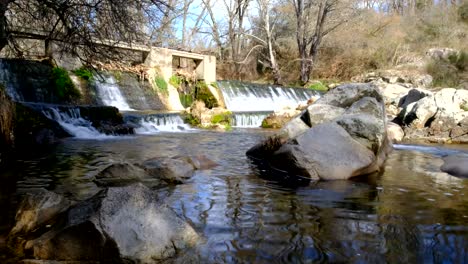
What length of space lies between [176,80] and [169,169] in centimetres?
1423

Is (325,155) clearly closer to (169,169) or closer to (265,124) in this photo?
(169,169)

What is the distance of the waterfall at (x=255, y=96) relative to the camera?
70.8 ft

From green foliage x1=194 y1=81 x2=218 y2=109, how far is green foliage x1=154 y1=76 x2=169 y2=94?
1757 mm

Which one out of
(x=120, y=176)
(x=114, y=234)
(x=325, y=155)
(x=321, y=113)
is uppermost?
(x=321, y=113)

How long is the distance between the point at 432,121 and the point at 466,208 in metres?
10.7

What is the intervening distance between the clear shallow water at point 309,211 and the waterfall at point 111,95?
8.61 meters

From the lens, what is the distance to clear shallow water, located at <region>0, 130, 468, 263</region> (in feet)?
12.2

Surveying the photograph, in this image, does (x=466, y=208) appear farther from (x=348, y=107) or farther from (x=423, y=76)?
(x=423, y=76)

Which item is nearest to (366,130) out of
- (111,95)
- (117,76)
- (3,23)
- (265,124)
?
(3,23)

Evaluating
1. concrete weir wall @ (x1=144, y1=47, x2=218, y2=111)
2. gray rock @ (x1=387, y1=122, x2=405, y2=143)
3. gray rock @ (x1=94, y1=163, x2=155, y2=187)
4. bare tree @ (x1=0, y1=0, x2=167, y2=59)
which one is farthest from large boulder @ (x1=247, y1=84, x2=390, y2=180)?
concrete weir wall @ (x1=144, y1=47, x2=218, y2=111)

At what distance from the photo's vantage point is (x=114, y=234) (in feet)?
11.1

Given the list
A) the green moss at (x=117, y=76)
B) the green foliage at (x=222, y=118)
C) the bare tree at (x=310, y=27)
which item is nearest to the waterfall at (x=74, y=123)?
the green foliage at (x=222, y=118)

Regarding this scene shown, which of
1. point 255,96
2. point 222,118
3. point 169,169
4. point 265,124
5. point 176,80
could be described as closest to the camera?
point 169,169

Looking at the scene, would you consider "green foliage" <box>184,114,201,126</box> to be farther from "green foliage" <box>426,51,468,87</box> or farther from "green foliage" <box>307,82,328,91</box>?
"green foliage" <box>426,51,468,87</box>
